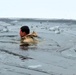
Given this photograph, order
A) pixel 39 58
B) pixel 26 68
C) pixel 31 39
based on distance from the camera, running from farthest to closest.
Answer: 1. pixel 31 39
2. pixel 39 58
3. pixel 26 68

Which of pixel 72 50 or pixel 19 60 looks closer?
pixel 19 60

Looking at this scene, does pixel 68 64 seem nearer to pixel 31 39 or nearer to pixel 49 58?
pixel 49 58

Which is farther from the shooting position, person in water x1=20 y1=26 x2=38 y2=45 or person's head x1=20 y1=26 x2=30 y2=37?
person's head x1=20 y1=26 x2=30 y2=37

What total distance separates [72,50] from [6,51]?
1889 millimetres

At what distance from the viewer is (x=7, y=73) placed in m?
5.20

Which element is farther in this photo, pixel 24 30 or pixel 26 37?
pixel 24 30

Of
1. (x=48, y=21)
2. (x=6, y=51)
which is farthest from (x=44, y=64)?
(x=48, y=21)

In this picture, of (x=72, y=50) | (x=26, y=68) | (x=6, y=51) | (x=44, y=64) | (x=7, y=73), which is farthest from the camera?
(x=72, y=50)

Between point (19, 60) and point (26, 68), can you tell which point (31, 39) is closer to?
point (19, 60)

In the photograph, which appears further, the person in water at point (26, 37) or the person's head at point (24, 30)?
the person's head at point (24, 30)

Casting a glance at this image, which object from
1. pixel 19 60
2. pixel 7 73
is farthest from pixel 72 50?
pixel 7 73

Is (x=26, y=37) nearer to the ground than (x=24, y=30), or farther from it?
nearer to the ground

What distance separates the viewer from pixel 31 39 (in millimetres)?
9336

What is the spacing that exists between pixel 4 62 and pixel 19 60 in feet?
1.21
